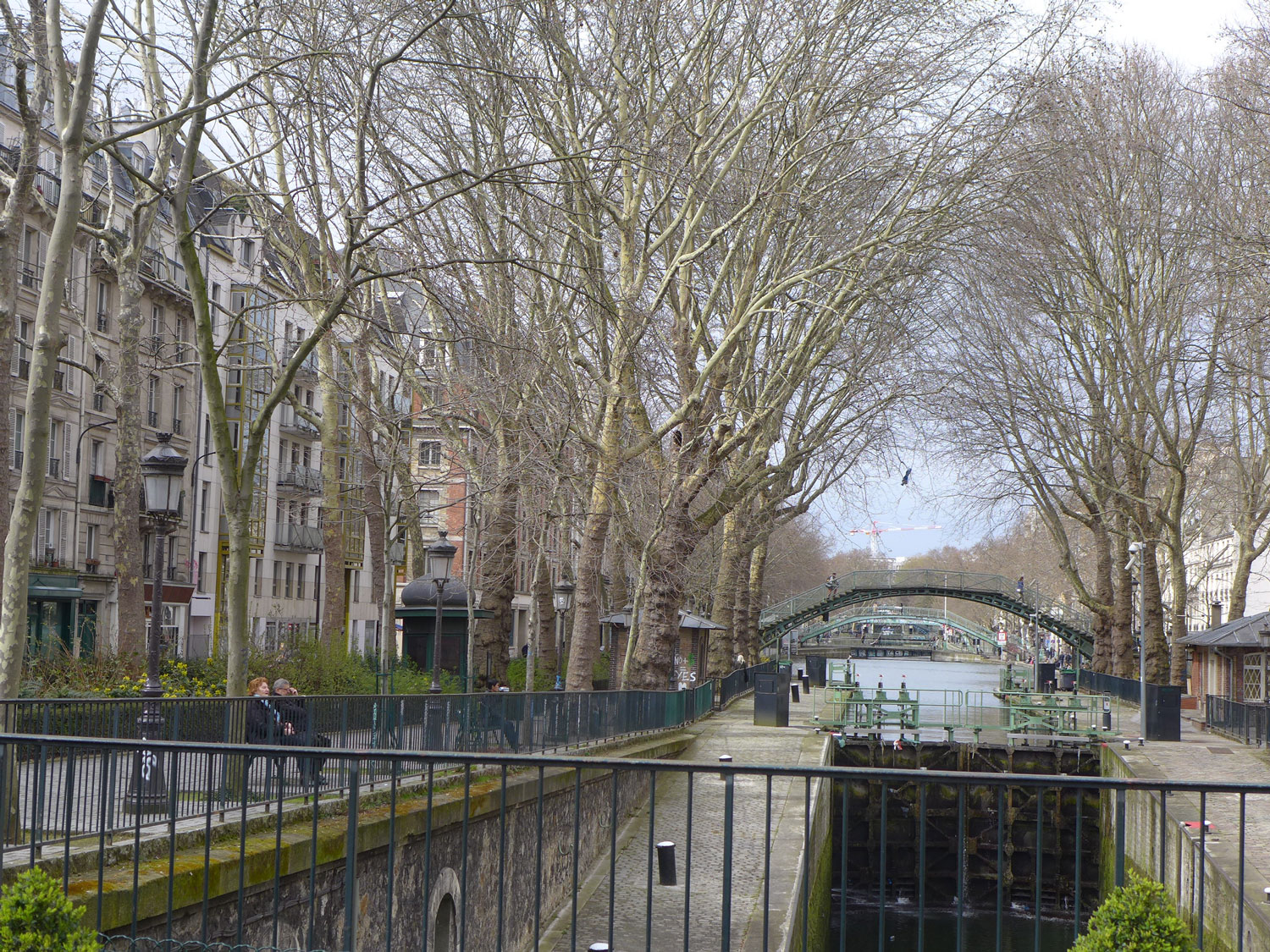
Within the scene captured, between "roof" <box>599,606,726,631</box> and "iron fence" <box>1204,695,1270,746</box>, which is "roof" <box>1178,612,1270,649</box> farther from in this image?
"roof" <box>599,606,726,631</box>

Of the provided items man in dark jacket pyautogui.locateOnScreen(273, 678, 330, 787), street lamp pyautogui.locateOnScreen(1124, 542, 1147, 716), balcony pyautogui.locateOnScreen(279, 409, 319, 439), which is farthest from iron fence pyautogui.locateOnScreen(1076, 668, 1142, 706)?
man in dark jacket pyautogui.locateOnScreen(273, 678, 330, 787)

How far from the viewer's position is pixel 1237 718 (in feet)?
110

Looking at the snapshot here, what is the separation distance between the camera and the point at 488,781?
1617 cm

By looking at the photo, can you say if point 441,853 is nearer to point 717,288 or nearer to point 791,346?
point 717,288

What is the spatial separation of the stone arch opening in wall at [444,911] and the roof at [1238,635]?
23925mm

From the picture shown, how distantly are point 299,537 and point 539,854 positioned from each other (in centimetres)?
5580

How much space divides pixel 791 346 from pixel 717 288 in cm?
763

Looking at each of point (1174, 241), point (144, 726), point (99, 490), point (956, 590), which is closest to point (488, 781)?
point (144, 726)

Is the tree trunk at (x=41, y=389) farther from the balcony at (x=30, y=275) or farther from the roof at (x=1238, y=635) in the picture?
the balcony at (x=30, y=275)

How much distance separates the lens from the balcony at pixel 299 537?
59031 mm

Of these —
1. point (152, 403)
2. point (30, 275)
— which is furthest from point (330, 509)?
point (152, 403)

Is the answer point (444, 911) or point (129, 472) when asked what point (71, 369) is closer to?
point (129, 472)

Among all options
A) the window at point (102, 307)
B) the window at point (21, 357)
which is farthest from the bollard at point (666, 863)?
the window at point (102, 307)

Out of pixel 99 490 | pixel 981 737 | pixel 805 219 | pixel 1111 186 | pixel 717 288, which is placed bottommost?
pixel 981 737
